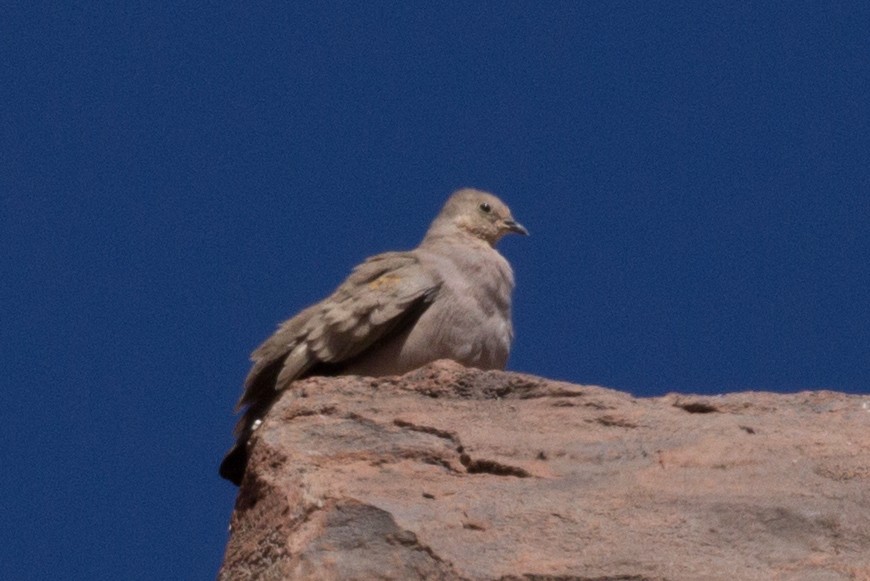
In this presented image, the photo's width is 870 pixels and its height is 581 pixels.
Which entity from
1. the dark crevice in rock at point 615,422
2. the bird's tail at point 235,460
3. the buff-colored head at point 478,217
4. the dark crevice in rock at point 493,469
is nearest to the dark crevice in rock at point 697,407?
the dark crevice in rock at point 615,422

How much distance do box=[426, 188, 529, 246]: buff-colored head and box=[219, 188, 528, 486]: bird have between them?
3.93 feet

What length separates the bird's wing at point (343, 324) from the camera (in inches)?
334

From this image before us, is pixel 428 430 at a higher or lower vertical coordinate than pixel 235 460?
lower

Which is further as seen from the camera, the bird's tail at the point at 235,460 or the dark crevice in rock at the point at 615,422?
the bird's tail at the point at 235,460

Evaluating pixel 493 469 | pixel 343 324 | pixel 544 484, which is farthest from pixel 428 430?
pixel 343 324

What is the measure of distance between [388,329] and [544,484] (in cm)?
288

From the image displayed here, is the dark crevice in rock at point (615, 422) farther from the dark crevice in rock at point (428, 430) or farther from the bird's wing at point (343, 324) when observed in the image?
the bird's wing at point (343, 324)

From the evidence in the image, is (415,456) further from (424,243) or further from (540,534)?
(424,243)

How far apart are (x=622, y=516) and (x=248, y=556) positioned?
1.34 m

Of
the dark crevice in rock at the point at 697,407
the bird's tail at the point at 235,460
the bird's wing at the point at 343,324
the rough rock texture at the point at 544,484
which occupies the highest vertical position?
the bird's wing at the point at 343,324

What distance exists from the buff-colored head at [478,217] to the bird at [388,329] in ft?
3.93

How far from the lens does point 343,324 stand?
853 cm

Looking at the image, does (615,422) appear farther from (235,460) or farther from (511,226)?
(511,226)

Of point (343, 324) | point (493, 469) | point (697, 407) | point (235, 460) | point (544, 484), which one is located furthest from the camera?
point (343, 324)
